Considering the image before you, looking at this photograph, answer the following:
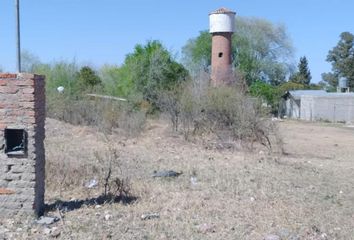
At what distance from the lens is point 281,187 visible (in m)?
8.50

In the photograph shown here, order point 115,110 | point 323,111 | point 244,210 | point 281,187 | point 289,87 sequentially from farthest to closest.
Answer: point 289,87
point 323,111
point 115,110
point 281,187
point 244,210

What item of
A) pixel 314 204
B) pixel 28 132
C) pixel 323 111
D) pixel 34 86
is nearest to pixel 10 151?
pixel 28 132

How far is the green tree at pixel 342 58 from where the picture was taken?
69.8 meters

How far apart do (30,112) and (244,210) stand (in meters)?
3.08

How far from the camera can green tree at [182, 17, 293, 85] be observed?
53.1m

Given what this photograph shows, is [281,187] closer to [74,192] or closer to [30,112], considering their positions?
[74,192]

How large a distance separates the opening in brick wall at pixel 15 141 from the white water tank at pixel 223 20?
95.5 ft

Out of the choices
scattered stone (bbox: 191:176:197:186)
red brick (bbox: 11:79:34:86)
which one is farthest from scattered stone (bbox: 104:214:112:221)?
scattered stone (bbox: 191:176:197:186)

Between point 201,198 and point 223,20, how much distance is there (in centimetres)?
2785

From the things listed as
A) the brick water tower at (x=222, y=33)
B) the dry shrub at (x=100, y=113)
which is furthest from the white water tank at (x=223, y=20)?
the dry shrub at (x=100, y=113)

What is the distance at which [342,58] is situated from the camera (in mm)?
71562

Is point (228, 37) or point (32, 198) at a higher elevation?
point (228, 37)

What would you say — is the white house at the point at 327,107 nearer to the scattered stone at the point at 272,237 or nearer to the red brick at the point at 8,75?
the scattered stone at the point at 272,237

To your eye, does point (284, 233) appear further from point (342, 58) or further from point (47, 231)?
point (342, 58)
